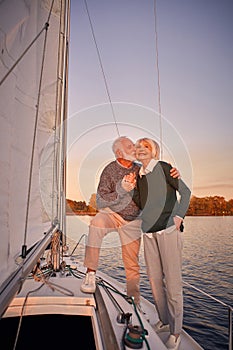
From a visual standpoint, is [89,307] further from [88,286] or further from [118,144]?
[118,144]

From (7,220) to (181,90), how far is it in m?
7.71

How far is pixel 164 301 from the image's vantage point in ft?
6.35

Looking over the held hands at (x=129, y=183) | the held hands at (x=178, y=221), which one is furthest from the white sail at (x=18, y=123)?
the held hands at (x=178, y=221)

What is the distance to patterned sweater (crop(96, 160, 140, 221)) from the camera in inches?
90.5

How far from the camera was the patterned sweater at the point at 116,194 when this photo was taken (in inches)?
90.5

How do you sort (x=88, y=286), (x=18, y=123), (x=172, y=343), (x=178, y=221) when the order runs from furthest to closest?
(x=178, y=221) → (x=172, y=343) → (x=88, y=286) → (x=18, y=123)

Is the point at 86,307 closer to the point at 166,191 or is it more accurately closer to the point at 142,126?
the point at 166,191

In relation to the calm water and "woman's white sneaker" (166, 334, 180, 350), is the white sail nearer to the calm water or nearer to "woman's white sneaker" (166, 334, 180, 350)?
"woman's white sneaker" (166, 334, 180, 350)

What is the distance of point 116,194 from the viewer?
2.34m

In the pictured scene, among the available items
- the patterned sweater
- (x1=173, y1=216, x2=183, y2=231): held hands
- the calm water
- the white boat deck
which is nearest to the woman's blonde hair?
the patterned sweater

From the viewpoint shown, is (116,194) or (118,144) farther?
(118,144)

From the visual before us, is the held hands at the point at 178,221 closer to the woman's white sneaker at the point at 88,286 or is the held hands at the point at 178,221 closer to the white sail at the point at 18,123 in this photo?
the woman's white sneaker at the point at 88,286

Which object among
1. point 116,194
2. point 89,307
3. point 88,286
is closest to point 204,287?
point 116,194

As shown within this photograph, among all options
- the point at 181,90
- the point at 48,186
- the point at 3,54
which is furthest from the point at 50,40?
the point at 181,90
